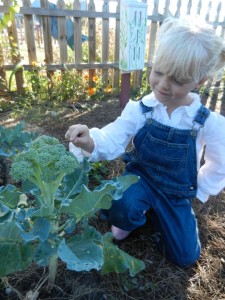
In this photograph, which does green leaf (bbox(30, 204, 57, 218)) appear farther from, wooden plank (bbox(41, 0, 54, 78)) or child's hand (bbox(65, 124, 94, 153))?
wooden plank (bbox(41, 0, 54, 78))

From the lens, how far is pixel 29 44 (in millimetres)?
3852

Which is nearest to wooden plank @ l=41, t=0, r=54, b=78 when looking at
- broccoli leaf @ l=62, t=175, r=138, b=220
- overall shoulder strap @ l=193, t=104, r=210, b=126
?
overall shoulder strap @ l=193, t=104, r=210, b=126

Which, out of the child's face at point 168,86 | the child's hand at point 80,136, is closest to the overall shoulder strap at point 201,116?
the child's face at point 168,86

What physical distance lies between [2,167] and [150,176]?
0.92 meters

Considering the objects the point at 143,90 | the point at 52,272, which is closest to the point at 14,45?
the point at 143,90

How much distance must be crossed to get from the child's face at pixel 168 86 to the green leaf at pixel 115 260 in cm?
73

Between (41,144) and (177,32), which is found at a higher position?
(177,32)

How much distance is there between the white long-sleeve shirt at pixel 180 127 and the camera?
1491 millimetres

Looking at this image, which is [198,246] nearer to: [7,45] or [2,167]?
[2,167]

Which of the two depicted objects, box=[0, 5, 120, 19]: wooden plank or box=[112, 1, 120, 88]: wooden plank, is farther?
box=[112, 1, 120, 88]: wooden plank

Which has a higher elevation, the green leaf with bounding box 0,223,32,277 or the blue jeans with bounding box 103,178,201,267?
the green leaf with bounding box 0,223,32,277

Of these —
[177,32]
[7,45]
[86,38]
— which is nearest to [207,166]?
[177,32]

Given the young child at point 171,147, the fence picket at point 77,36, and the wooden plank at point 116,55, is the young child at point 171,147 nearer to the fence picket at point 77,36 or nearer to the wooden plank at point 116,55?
the fence picket at point 77,36

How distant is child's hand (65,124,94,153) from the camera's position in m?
1.26
